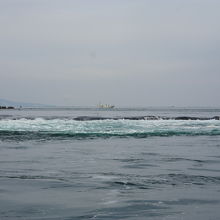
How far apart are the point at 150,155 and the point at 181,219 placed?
933cm

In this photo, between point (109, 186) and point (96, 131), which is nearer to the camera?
point (109, 186)

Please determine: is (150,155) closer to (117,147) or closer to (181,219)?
(117,147)

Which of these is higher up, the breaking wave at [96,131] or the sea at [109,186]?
the breaking wave at [96,131]

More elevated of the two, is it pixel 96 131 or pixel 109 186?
pixel 96 131

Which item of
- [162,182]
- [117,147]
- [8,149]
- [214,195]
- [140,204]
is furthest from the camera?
[117,147]

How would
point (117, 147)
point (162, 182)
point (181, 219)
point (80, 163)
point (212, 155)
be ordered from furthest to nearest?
point (117, 147) → point (212, 155) → point (80, 163) → point (162, 182) → point (181, 219)

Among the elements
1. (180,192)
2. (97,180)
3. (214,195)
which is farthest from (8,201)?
(214,195)

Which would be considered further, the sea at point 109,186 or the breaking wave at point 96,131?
the breaking wave at point 96,131

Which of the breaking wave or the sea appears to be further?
the breaking wave

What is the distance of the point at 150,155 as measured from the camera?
15.9 metres

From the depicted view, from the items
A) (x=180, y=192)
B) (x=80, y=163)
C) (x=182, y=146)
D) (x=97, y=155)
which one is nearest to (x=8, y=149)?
(x=97, y=155)

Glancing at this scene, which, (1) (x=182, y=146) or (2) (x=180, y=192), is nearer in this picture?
(2) (x=180, y=192)

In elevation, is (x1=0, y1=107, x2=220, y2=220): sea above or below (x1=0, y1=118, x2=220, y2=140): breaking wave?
below

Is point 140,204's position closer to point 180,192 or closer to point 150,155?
point 180,192
